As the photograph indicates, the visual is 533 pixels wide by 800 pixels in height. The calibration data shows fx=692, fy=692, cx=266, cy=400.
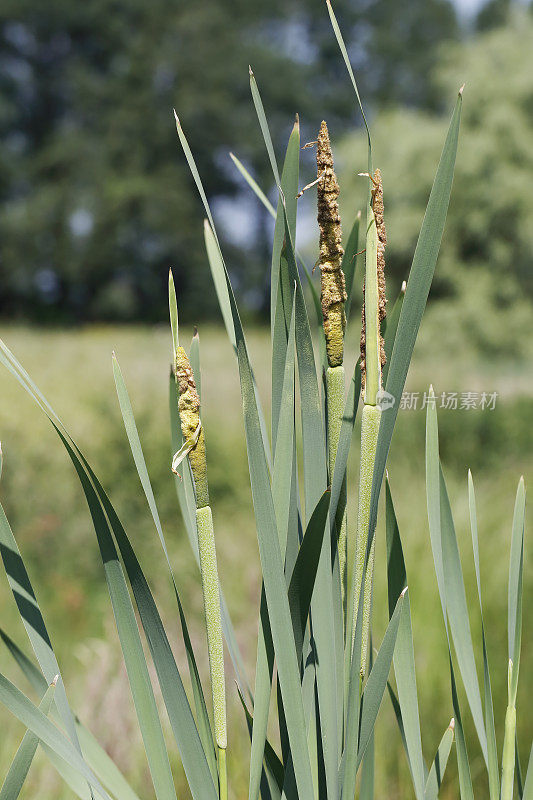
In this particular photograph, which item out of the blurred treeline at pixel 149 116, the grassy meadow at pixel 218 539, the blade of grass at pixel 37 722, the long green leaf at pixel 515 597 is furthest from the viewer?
the blurred treeline at pixel 149 116

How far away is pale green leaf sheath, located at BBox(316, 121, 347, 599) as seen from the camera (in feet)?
0.99

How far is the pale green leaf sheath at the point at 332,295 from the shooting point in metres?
0.30

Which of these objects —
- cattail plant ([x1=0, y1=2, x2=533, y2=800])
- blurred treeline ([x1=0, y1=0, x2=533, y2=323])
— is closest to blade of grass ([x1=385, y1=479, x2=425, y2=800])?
cattail plant ([x1=0, y1=2, x2=533, y2=800])

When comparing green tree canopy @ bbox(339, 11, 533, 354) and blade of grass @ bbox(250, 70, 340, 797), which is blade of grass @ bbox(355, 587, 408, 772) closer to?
blade of grass @ bbox(250, 70, 340, 797)

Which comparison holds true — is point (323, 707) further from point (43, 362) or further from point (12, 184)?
point (12, 184)

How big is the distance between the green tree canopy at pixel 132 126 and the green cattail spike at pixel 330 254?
39.3 feet

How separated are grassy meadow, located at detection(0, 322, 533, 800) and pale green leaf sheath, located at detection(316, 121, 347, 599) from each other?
62 cm

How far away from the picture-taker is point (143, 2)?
39.4 ft

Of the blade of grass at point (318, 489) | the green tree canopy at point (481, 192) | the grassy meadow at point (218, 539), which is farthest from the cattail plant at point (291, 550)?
the green tree canopy at point (481, 192)

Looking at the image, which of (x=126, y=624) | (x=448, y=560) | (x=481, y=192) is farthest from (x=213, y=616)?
(x=481, y=192)

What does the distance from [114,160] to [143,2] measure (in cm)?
273

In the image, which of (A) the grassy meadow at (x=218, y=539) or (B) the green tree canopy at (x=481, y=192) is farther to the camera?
(B) the green tree canopy at (x=481, y=192)

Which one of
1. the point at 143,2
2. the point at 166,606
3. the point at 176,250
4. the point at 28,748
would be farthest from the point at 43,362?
the point at 143,2

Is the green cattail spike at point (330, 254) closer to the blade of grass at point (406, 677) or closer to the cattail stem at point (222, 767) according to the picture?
the blade of grass at point (406, 677)
